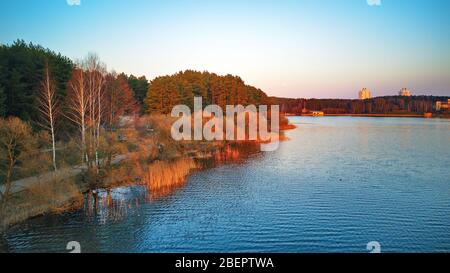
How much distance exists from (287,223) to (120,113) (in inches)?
1122

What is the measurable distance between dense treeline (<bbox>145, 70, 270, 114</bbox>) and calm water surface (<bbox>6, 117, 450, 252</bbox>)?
27863mm

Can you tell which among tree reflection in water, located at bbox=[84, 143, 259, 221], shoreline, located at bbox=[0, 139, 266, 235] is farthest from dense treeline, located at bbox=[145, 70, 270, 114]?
shoreline, located at bbox=[0, 139, 266, 235]

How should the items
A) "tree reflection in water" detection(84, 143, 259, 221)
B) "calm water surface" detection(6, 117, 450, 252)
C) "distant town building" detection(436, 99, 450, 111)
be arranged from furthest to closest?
"distant town building" detection(436, 99, 450, 111)
"tree reflection in water" detection(84, 143, 259, 221)
"calm water surface" detection(6, 117, 450, 252)

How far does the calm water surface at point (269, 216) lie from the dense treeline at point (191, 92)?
1097 inches

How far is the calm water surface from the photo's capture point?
14766mm

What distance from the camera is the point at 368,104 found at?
174 meters

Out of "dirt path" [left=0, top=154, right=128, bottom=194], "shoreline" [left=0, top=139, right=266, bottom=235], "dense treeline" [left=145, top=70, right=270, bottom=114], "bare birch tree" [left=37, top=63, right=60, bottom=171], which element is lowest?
"shoreline" [left=0, top=139, right=266, bottom=235]

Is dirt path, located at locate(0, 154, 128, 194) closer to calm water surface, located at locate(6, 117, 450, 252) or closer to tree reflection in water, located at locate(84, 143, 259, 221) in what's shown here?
tree reflection in water, located at locate(84, 143, 259, 221)

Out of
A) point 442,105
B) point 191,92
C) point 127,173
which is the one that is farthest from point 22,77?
point 442,105

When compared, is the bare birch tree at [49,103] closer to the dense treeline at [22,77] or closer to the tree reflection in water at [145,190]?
the dense treeline at [22,77]

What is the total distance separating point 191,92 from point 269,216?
153ft

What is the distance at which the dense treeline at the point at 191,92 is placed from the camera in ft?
177

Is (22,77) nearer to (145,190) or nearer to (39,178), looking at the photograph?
(39,178)

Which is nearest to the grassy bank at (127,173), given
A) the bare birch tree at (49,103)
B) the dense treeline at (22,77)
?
the bare birch tree at (49,103)
